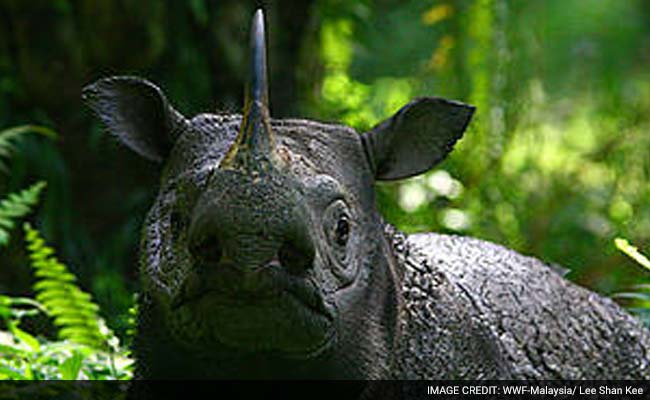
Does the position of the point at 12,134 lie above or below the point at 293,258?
below

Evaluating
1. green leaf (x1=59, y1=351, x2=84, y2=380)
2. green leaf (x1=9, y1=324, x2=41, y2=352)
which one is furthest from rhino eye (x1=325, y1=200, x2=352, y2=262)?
green leaf (x1=9, y1=324, x2=41, y2=352)

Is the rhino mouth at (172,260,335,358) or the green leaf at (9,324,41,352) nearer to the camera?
the rhino mouth at (172,260,335,358)

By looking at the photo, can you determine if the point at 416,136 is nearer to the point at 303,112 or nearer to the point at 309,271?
the point at 309,271

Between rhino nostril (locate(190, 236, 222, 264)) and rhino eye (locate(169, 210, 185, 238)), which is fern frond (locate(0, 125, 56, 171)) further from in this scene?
rhino nostril (locate(190, 236, 222, 264))

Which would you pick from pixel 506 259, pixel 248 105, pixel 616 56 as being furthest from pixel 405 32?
pixel 248 105

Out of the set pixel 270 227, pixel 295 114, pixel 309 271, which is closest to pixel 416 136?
pixel 309 271

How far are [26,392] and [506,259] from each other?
175 centimetres

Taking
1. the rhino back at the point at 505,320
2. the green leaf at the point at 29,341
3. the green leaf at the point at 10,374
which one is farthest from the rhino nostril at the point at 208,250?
the green leaf at the point at 29,341

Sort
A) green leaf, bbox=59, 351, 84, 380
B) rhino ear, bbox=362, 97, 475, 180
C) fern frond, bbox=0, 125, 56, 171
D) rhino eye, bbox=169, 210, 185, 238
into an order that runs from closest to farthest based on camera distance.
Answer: rhino eye, bbox=169, 210, 185, 238, rhino ear, bbox=362, 97, 475, 180, green leaf, bbox=59, 351, 84, 380, fern frond, bbox=0, 125, 56, 171

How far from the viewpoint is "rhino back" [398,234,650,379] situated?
4.02 meters

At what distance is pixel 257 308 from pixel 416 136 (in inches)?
42.5

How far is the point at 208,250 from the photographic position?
121 inches

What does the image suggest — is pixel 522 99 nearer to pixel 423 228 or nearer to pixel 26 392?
pixel 423 228

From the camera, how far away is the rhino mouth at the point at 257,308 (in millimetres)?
3041
